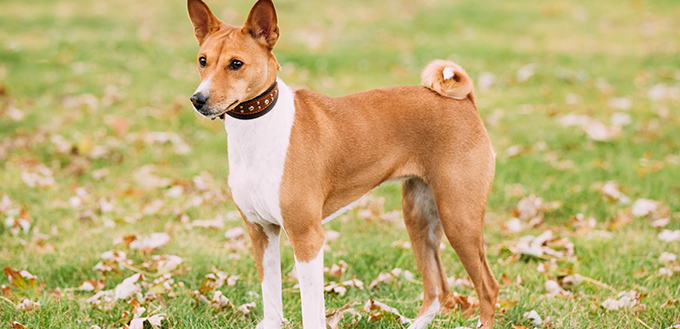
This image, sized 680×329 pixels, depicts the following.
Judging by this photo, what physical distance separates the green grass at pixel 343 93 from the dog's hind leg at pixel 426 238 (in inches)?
5.9

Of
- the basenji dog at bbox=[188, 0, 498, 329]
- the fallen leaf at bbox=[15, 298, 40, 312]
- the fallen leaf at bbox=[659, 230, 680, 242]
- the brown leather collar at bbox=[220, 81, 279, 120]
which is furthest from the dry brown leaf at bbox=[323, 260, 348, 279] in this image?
the fallen leaf at bbox=[659, 230, 680, 242]

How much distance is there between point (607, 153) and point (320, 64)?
4854 millimetres

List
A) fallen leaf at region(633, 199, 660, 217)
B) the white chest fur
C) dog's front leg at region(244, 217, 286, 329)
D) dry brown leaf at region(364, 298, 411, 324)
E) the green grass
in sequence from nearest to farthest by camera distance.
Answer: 1. the white chest fur
2. dog's front leg at region(244, 217, 286, 329)
3. dry brown leaf at region(364, 298, 411, 324)
4. the green grass
5. fallen leaf at region(633, 199, 660, 217)

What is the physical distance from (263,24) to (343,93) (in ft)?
19.1

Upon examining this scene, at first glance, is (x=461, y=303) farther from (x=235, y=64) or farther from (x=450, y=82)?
(x=235, y=64)

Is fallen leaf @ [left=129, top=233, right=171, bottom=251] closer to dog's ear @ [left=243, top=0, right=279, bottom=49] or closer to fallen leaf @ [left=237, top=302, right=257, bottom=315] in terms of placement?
fallen leaf @ [left=237, top=302, right=257, bottom=315]

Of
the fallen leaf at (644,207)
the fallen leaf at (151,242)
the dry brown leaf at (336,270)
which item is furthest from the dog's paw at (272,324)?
the fallen leaf at (644,207)

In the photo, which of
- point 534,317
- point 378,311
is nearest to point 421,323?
point 378,311

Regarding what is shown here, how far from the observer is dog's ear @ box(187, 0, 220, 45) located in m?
3.00

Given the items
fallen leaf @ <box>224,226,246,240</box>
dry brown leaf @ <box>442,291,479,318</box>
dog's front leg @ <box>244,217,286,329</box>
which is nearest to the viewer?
dog's front leg @ <box>244,217,286,329</box>

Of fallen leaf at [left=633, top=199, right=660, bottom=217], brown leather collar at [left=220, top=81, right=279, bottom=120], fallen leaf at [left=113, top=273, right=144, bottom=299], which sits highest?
brown leather collar at [left=220, top=81, right=279, bottom=120]

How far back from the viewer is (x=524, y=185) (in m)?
5.90

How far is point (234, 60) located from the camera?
9.26 ft

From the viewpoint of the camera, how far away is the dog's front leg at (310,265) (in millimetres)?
2975
